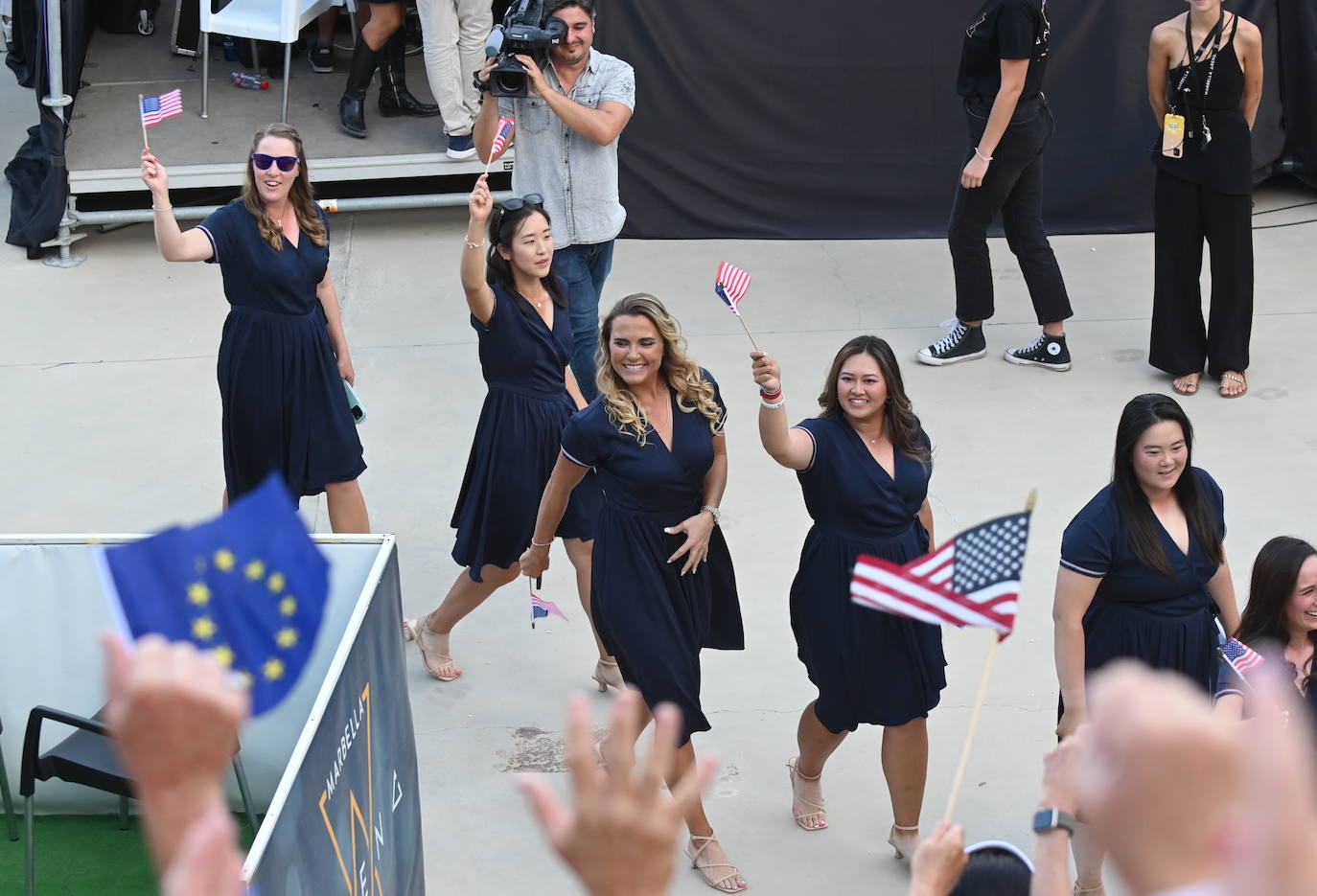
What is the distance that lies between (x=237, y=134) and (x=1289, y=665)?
768 centimetres

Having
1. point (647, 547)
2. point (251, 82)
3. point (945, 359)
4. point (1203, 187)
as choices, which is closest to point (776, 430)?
point (647, 547)

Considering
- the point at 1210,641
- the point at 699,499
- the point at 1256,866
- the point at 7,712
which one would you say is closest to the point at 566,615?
the point at 699,499

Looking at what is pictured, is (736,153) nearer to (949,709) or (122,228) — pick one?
(122,228)

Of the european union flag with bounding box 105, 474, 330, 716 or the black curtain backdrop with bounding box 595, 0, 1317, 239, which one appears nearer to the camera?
the european union flag with bounding box 105, 474, 330, 716

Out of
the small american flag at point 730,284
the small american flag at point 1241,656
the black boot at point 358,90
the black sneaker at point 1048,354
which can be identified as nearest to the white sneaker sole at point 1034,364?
the black sneaker at point 1048,354

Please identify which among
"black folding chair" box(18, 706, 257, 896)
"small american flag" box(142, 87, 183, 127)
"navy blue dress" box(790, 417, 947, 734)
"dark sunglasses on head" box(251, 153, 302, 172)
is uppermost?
"small american flag" box(142, 87, 183, 127)

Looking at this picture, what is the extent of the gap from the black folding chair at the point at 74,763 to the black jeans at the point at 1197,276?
5.08m

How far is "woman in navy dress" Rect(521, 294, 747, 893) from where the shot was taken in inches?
177

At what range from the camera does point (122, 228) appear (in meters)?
9.88

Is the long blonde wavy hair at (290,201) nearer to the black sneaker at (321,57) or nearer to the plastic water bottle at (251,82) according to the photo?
the plastic water bottle at (251,82)

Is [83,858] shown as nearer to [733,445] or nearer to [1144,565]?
[1144,565]

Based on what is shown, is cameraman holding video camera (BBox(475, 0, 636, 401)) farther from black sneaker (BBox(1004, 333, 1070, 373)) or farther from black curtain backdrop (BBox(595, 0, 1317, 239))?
black curtain backdrop (BBox(595, 0, 1317, 239))

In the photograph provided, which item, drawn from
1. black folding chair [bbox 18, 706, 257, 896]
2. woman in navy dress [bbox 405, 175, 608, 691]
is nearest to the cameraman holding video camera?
woman in navy dress [bbox 405, 175, 608, 691]

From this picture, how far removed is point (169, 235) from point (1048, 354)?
4513 millimetres
